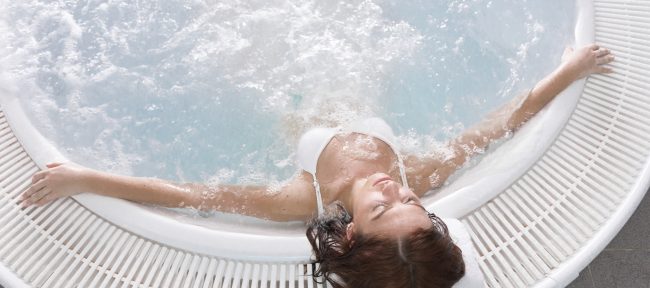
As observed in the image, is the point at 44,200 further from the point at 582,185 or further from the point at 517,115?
the point at 582,185

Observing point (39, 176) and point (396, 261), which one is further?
point (39, 176)

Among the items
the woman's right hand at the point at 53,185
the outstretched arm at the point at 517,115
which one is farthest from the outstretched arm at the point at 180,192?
the outstretched arm at the point at 517,115

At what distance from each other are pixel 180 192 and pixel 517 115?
89cm

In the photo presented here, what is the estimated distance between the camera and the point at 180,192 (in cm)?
138

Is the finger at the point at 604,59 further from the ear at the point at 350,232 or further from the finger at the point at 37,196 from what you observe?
the finger at the point at 37,196

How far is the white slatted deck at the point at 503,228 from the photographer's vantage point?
129 cm

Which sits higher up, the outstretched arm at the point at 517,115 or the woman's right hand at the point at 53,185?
the outstretched arm at the point at 517,115

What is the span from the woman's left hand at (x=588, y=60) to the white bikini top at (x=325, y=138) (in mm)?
502

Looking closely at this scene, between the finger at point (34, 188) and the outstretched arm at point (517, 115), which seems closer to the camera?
the finger at point (34, 188)

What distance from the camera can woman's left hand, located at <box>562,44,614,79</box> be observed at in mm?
1451

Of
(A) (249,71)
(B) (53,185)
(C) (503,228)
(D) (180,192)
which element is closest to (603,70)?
(C) (503,228)

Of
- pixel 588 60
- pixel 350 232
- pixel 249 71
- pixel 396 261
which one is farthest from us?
pixel 249 71

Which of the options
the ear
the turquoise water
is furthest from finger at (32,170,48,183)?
the ear

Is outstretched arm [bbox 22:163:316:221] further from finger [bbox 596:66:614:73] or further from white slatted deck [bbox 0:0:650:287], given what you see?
finger [bbox 596:66:614:73]
